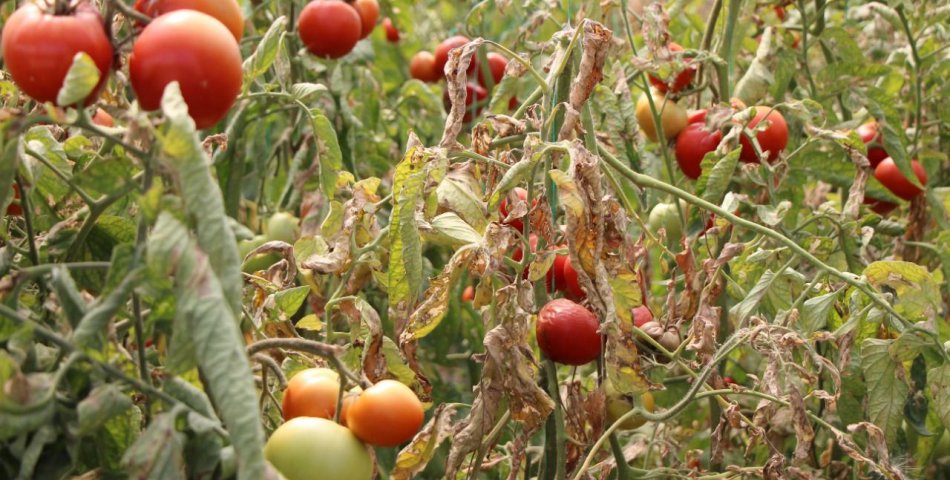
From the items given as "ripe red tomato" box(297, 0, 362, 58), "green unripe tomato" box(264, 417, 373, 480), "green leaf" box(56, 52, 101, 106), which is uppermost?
"green leaf" box(56, 52, 101, 106)

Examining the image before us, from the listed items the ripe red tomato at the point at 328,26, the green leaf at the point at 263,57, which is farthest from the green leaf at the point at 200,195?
the ripe red tomato at the point at 328,26

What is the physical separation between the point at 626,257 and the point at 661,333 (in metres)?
0.17

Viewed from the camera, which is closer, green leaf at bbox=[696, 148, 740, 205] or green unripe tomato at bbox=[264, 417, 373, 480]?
green unripe tomato at bbox=[264, 417, 373, 480]

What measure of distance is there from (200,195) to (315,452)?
300mm

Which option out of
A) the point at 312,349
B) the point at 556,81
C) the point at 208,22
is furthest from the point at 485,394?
the point at 208,22

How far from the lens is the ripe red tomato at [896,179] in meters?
1.63

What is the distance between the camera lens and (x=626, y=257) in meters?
0.98

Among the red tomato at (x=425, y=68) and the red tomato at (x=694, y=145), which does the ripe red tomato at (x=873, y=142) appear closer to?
the red tomato at (x=694, y=145)

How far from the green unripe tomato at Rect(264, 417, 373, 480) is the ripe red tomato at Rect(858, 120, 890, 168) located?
109 cm

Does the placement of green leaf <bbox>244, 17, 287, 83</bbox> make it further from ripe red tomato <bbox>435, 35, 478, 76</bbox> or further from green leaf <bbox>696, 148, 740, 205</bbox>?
ripe red tomato <bbox>435, 35, 478, 76</bbox>

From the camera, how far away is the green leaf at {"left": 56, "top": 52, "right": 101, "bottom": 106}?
615 mm

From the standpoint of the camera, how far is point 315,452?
32.1 inches

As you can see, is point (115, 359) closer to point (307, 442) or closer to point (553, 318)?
point (307, 442)

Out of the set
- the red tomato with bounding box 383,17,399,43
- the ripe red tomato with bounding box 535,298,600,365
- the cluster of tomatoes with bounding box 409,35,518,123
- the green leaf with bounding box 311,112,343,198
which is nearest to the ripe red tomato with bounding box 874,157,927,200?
the cluster of tomatoes with bounding box 409,35,518,123
